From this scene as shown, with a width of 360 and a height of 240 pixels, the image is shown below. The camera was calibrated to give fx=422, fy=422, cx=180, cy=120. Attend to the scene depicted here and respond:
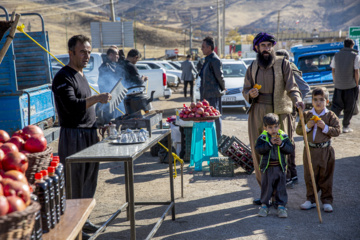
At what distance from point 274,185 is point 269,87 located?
1240 millimetres

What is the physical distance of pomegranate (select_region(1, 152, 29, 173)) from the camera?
6.93 feet

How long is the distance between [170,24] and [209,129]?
172m

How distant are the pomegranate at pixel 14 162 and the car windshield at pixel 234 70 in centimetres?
1392

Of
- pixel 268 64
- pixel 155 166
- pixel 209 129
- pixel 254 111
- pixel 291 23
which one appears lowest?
pixel 155 166

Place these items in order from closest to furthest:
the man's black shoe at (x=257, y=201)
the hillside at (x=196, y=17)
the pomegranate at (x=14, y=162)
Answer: the pomegranate at (x=14, y=162), the man's black shoe at (x=257, y=201), the hillside at (x=196, y=17)

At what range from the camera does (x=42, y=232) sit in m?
2.26

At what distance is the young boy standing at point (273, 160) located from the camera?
495 centimetres

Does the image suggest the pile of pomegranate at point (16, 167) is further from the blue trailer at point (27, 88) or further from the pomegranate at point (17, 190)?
the blue trailer at point (27, 88)

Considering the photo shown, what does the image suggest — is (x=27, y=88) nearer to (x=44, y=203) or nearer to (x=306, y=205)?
(x=306, y=205)

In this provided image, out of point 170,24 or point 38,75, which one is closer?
point 38,75

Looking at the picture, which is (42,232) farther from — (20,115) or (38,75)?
(38,75)

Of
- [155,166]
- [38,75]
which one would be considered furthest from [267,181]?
[38,75]

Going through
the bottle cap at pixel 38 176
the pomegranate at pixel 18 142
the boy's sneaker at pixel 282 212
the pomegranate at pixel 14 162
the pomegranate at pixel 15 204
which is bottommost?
the boy's sneaker at pixel 282 212

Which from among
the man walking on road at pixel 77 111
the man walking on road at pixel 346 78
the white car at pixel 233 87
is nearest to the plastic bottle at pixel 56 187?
the man walking on road at pixel 77 111
